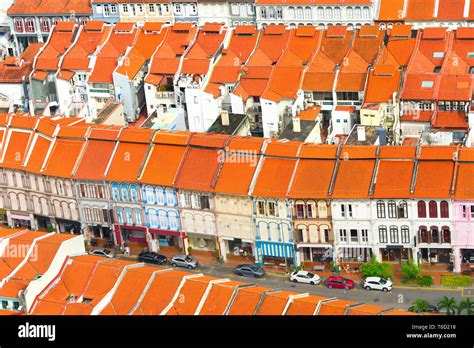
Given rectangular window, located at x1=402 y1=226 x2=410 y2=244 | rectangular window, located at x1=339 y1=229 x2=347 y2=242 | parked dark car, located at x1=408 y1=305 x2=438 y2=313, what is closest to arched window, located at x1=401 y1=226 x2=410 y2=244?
rectangular window, located at x1=402 y1=226 x2=410 y2=244

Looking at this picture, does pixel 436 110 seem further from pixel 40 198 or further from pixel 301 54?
pixel 40 198

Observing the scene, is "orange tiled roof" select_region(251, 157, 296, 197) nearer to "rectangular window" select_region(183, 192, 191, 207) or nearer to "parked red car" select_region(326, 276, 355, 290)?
"rectangular window" select_region(183, 192, 191, 207)

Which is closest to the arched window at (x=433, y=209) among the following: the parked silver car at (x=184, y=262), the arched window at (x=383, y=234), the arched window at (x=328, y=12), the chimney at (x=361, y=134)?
the arched window at (x=383, y=234)

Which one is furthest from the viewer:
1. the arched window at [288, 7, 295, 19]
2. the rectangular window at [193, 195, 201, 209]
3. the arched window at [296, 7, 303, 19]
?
the arched window at [288, 7, 295, 19]

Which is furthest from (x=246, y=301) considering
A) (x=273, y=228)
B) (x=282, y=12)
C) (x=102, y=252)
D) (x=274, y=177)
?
(x=282, y=12)

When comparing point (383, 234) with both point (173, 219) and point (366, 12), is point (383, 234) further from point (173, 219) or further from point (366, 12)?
point (366, 12)
